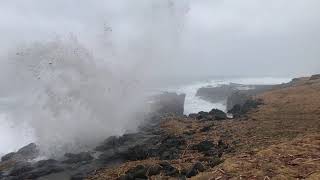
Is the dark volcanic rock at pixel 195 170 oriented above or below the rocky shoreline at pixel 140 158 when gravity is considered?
above

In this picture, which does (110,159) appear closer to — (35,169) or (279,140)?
(35,169)

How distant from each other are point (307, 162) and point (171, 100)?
5677 cm

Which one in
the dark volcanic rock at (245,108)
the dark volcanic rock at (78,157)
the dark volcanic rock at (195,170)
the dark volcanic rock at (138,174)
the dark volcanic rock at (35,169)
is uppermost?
the dark volcanic rock at (245,108)

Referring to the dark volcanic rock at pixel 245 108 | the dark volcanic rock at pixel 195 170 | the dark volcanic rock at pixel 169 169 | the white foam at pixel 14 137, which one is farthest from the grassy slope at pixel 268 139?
the white foam at pixel 14 137

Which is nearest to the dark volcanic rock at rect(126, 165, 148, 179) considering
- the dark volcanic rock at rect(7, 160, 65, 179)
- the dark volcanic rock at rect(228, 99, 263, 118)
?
the dark volcanic rock at rect(7, 160, 65, 179)

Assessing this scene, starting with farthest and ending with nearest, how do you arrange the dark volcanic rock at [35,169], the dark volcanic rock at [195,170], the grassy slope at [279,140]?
the dark volcanic rock at [35,169] < the dark volcanic rock at [195,170] < the grassy slope at [279,140]

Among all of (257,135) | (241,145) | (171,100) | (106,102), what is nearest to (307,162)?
(241,145)

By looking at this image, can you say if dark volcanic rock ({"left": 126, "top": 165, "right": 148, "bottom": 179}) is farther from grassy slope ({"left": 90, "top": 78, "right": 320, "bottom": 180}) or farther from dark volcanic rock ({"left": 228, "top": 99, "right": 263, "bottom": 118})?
dark volcanic rock ({"left": 228, "top": 99, "right": 263, "bottom": 118})

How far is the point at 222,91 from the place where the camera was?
4198 inches

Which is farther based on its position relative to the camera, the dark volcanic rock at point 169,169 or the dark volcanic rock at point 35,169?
the dark volcanic rock at point 35,169

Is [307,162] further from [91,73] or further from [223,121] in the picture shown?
[91,73]

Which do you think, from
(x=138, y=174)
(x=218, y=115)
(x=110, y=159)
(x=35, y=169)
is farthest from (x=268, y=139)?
(x=218, y=115)

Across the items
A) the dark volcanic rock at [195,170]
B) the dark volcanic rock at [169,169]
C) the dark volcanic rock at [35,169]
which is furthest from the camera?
the dark volcanic rock at [35,169]

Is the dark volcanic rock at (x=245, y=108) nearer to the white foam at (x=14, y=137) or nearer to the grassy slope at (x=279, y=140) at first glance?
the grassy slope at (x=279, y=140)
